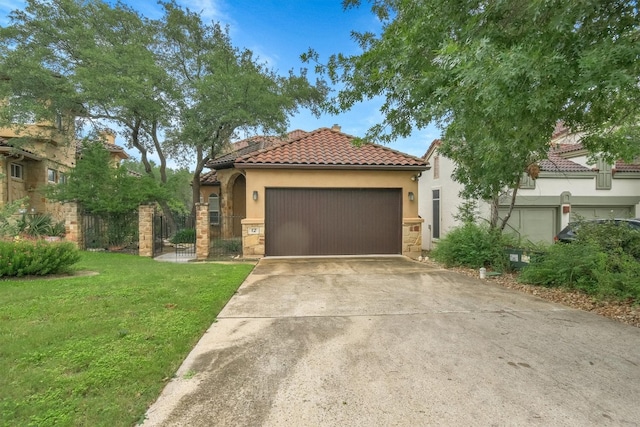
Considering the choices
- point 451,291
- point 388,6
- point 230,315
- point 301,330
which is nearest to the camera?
point 301,330

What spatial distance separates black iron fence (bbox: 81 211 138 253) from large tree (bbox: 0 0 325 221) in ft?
11.2

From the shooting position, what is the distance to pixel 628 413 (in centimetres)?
255

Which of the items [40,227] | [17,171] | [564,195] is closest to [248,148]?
[40,227]

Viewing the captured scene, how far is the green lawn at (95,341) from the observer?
2.54 meters

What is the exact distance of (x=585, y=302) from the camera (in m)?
5.67

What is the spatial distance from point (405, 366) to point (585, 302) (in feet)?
14.4

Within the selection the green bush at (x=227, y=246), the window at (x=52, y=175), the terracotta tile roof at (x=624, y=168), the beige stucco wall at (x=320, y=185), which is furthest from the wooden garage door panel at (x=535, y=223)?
the window at (x=52, y=175)

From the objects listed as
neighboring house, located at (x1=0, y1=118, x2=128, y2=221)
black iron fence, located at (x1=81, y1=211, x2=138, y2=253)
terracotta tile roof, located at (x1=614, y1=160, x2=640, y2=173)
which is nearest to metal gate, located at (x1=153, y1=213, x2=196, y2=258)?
black iron fence, located at (x1=81, y1=211, x2=138, y2=253)

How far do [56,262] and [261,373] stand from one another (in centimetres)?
684

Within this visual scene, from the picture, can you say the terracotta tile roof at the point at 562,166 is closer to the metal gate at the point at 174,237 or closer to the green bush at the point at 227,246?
the green bush at the point at 227,246

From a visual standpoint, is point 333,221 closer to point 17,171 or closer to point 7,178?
point 7,178

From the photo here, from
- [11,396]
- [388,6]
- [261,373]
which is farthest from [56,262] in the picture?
[388,6]

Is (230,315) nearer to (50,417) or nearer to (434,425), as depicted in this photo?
(50,417)

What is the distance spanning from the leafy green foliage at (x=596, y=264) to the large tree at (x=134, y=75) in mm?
10896
